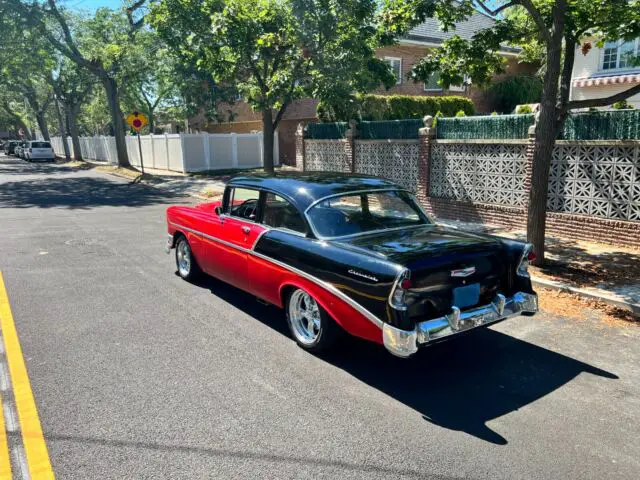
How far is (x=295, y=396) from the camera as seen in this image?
4.04m

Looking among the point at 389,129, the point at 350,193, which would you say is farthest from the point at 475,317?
the point at 389,129

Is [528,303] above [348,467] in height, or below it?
above

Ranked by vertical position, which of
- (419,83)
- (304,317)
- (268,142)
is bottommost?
(304,317)

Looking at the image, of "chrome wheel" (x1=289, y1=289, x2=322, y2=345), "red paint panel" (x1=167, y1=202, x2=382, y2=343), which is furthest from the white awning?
"chrome wheel" (x1=289, y1=289, x2=322, y2=345)

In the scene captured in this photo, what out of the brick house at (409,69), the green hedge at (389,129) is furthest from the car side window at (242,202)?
the brick house at (409,69)

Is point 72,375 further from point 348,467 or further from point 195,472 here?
point 348,467

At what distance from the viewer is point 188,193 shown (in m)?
18.4

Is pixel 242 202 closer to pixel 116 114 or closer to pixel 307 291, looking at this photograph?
pixel 307 291

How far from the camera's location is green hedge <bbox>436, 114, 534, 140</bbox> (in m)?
10.2

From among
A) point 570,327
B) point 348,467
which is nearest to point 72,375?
point 348,467

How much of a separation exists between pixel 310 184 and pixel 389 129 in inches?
336

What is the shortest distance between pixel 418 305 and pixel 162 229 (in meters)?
8.40

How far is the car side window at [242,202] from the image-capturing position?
5.94 meters

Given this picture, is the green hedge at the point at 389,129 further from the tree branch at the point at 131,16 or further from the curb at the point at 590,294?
the tree branch at the point at 131,16
